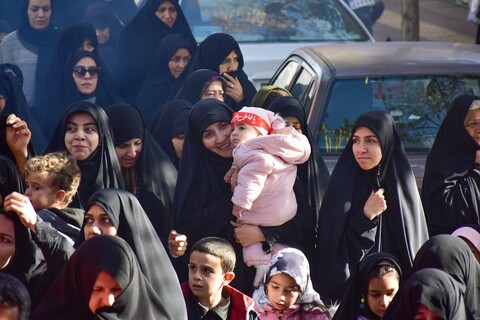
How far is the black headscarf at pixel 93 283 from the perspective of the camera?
5242mm

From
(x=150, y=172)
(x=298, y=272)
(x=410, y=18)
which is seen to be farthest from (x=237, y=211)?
(x=410, y=18)

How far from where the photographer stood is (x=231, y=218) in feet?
22.5

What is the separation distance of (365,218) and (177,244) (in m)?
1.01

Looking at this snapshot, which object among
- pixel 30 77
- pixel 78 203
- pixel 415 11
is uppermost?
pixel 78 203

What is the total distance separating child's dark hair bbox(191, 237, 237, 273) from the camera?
6.15m

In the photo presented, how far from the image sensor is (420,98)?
863cm

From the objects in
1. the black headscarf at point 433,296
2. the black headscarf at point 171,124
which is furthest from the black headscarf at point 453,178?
the black headscarf at point 433,296

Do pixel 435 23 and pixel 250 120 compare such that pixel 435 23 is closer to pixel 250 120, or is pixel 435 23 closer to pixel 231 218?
pixel 250 120

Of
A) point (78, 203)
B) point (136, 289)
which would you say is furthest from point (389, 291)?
point (78, 203)

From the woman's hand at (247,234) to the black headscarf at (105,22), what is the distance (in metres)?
5.34

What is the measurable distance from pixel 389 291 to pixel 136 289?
4.26 ft

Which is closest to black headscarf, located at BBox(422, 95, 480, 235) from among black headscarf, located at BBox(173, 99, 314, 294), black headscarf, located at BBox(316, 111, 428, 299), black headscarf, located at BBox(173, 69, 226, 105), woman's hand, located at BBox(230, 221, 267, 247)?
black headscarf, located at BBox(316, 111, 428, 299)

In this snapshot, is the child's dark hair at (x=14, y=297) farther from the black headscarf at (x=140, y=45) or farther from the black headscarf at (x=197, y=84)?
the black headscarf at (x=140, y=45)

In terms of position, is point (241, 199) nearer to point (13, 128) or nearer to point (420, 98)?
point (13, 128)
